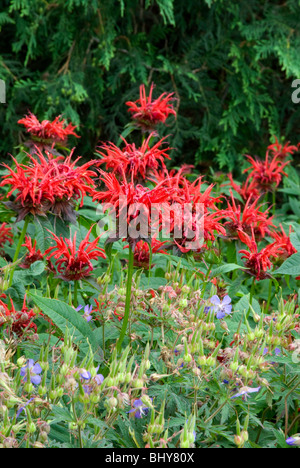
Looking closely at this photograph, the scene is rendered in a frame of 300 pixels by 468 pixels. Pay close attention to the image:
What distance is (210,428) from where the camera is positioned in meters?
0.94

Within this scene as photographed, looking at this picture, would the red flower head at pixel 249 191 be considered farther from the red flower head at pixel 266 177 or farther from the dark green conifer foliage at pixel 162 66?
the dark green conifer foliage at pixel 162 66

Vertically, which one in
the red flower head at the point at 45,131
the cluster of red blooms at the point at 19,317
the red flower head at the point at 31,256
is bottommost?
the cluster of red blooms at the point at 19,317

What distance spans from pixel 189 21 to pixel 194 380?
2396 mm

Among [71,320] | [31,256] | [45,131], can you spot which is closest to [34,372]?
[71,320]

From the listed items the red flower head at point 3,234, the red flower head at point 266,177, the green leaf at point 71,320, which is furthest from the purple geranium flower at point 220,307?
the red flower head at point 266,177

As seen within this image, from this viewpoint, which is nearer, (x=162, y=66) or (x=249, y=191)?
(x=249, y=191)

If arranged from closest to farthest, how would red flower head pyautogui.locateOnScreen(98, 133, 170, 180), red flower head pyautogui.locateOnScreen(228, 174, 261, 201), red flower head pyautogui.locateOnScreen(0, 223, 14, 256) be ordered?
red flower head pyautogui.locateOnScreen(98, 133, 170, 180) < red flower head pyautogui.locateOnScreen(0, 223, 14, 256) < red flower head pyautogui.locateOnScreen(228, 174, 261, 201)

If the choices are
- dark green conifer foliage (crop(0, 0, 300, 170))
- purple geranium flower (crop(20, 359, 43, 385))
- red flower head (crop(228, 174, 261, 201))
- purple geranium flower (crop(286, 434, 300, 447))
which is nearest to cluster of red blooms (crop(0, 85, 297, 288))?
purple geranium flower (crop(20, 359, 43, 385))

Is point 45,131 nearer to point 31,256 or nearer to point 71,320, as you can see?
point 31,256

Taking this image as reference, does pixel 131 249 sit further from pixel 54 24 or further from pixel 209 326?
pixel 54 24

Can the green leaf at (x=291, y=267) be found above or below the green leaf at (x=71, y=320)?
above

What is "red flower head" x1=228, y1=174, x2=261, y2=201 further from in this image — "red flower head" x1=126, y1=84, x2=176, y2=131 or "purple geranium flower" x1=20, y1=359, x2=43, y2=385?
"purple geranium flower" x1=20, y1=359, x2=43, y2=385

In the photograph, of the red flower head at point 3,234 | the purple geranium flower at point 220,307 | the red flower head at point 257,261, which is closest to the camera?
the purple geranium flower at point 220,307

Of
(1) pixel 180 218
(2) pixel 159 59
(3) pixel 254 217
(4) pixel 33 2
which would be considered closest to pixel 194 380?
(1) pixel 180 218
